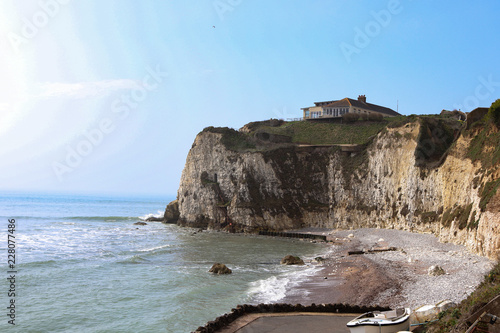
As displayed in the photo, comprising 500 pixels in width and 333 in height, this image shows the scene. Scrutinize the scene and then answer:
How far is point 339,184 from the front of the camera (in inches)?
2628

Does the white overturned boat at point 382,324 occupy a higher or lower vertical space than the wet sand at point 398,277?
higher

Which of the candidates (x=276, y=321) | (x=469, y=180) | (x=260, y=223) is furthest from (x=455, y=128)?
(x=276, y=321)

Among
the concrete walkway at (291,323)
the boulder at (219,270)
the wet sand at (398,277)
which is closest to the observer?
the concrete walkway at (291,323)

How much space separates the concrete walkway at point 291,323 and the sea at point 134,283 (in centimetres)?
434

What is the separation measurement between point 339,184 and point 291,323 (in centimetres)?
5330

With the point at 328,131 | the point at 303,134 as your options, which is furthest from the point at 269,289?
the point at 303,134

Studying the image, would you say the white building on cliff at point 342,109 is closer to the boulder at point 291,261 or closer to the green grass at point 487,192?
the boulder at point 291,261

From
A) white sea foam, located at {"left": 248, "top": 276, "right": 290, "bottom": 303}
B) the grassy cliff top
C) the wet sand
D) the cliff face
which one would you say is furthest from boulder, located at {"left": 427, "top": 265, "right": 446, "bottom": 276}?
the grassy cliff top

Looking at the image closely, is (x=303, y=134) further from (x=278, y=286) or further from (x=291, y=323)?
(x=291, y=323)

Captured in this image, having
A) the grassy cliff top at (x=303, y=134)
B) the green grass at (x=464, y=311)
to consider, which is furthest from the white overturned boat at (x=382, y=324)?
the grassy cliff top at (x=303, y=134)

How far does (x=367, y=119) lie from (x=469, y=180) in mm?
48388

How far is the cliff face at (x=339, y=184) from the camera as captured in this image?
4371 cm

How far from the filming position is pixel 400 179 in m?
56.0

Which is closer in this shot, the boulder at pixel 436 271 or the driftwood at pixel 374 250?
the boulder at pixel 436 271
